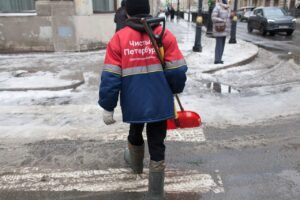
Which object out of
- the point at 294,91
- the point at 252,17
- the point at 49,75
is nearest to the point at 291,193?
the point at 294,91

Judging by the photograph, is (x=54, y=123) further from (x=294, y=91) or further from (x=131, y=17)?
(x=294, y=91)

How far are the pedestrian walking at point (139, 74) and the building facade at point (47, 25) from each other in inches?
361

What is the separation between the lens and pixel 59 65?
31.8 ft

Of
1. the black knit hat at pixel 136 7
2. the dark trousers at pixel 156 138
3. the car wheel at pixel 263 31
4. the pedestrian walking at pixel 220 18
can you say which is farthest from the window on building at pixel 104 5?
the car wheel at pixel 263 31

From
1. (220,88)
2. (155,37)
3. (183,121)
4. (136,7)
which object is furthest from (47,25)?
(155,37)

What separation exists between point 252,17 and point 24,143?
70.3 feet

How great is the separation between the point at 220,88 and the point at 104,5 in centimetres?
742

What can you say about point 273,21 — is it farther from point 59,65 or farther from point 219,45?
point 59,65

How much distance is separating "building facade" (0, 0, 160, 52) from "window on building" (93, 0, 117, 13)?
689 mm

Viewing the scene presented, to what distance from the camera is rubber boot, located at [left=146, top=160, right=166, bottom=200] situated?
305cm

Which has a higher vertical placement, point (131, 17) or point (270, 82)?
point (131, 17)

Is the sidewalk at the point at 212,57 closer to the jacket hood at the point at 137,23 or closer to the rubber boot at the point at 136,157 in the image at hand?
the rubber boot at the point at 136,157

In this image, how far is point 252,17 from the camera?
2328 centimetres

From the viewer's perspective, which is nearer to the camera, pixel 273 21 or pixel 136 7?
pixel 136 7
